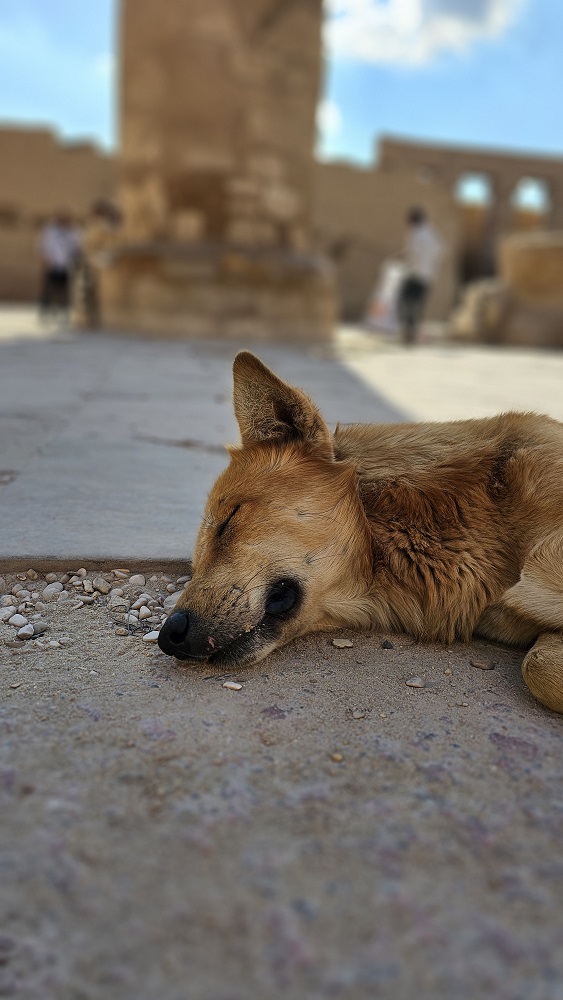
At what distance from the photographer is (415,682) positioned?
173 centimetres

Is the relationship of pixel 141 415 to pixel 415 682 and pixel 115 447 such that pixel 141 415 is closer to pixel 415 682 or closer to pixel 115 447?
pixel 115 447

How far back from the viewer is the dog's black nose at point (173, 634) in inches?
67.4

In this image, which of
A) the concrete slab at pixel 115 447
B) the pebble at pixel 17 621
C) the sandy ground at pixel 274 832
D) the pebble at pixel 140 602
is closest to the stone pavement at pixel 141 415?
the concrete slab at pixel 115 447

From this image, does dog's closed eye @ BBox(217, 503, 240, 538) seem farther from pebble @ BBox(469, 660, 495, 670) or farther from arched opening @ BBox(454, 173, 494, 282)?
arched opening @ BBox(454, 173, 494, 282)

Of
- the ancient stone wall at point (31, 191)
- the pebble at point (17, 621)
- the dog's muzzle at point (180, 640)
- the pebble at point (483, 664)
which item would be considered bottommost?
the pebble at point (17, 621)

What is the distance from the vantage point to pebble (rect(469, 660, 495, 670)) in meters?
1.83

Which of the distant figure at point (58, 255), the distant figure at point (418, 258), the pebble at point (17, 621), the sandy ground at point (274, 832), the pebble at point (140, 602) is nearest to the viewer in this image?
the sandy ground at point (274, 832)

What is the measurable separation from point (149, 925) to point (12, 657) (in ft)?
2.98

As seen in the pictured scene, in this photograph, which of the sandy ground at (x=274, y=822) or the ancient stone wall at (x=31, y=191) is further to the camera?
the ancient stone wall at (x=31, y=191)

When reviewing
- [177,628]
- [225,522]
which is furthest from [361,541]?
[177,628]

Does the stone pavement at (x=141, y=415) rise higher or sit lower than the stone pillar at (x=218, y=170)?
lower

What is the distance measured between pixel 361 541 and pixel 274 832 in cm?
90

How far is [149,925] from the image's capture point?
0.99 m

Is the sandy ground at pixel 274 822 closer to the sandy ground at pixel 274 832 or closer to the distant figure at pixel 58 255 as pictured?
the sandy ground at pixel 274 832
